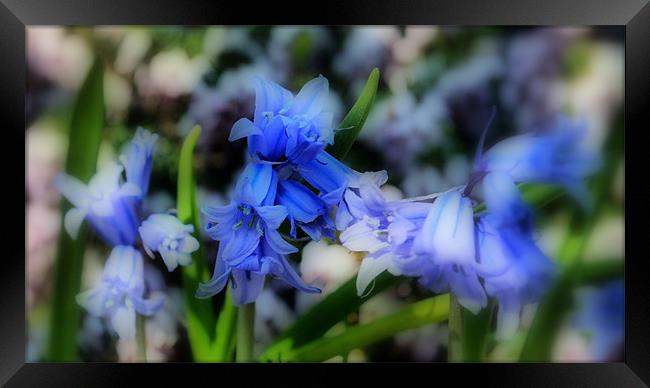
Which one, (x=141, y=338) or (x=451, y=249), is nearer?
(x=451, y=249)

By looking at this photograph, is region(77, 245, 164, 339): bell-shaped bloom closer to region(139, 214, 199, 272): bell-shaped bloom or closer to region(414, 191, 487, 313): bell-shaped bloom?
region(139, 214, 199, 272): bell-shaped bloom

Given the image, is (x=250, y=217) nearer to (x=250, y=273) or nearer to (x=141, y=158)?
(x=250, y=273)

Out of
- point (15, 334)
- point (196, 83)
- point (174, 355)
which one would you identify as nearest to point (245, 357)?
point (174, 355)

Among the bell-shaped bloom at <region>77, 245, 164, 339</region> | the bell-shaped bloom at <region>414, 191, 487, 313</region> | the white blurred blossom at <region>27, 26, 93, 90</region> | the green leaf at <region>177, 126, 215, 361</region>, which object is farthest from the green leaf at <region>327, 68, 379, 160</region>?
the white blurred blossom at <region>27, 26, 93, 90</region>

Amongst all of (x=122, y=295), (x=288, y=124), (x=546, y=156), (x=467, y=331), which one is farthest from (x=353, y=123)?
(x=122, y=295)

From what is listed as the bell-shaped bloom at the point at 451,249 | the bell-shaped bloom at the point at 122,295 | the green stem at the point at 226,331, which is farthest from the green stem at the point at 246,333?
the bell-shaped bloom at the point at 451,249

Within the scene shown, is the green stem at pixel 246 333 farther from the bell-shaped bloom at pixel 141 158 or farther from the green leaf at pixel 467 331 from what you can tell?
the green leaf at pixel 467 331

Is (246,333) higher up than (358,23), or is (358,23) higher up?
(358,23)
